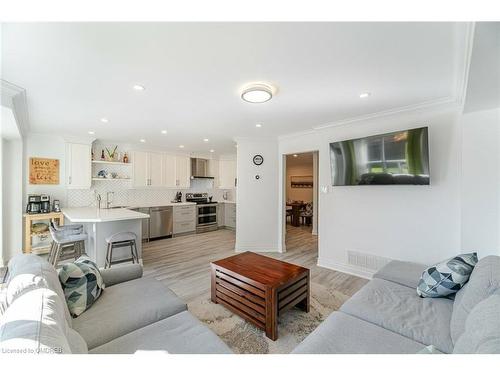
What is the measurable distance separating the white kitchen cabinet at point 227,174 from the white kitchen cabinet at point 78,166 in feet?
11.6

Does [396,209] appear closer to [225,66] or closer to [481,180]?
[481,180]

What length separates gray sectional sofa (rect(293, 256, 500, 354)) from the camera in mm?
1001

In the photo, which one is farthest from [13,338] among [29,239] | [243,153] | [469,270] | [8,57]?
[29,239]

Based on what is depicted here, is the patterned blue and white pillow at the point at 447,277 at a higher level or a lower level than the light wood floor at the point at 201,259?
higher

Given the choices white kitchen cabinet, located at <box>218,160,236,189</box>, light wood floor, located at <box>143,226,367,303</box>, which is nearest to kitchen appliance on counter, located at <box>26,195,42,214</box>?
light wood floor, located at <box>143,226,367,303</box>

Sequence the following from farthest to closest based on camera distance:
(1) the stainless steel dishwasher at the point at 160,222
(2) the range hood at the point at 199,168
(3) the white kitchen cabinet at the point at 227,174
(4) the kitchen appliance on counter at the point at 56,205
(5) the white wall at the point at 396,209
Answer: (3) the white kitchen cabinet at the point at 227,174 < (2) the range hood at the point at 199,168 < (1) the stainless steel dishwasher at the point at 160,222 < (4) the kitchen appliance on counter at the point at 56,205 < (5) the white wall at the point at 396,209

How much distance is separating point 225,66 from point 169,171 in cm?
468

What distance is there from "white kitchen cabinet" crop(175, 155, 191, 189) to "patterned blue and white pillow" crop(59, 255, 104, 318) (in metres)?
4.60

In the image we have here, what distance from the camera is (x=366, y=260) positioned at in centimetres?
319

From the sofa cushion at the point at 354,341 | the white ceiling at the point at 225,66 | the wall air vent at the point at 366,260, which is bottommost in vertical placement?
the wall air vent at the point at 366,260

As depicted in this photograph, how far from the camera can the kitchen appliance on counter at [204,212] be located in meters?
6.21

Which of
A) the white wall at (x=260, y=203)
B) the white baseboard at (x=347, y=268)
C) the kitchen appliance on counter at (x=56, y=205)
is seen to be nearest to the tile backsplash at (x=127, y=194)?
the kitchen appliance on counter at (x=56, y=205)

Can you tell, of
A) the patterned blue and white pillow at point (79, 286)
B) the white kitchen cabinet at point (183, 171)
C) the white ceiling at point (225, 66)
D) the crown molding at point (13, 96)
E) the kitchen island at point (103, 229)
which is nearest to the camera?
the white ceiling at point (225, 66)

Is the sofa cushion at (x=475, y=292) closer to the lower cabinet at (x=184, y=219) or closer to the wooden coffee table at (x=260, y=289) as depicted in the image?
the wooden coffee table at (x=260, y=289)
